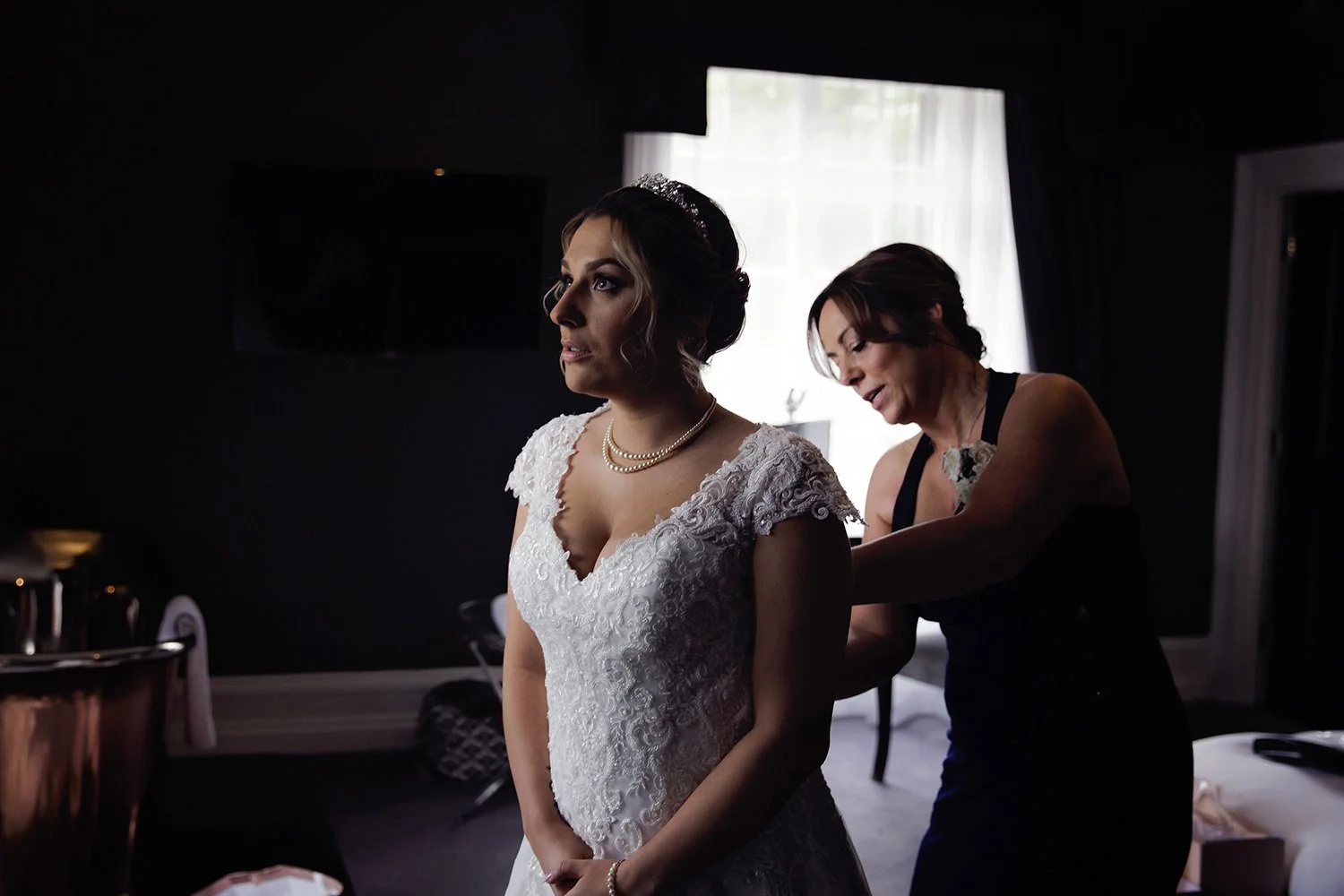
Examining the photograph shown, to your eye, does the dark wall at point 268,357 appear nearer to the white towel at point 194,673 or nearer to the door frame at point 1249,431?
the white towel at point 194,673

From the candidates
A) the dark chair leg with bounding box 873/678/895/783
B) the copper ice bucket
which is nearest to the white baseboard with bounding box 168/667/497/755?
the dark chair leg with bounding box 873/678/895/783

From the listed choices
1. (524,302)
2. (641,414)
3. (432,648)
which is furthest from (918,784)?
(641,414)

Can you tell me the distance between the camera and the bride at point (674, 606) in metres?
1.39

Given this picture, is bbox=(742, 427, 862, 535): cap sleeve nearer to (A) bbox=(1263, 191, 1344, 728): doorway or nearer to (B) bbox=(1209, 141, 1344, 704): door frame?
(A) bbox=(1263, 191, 1344, 728): doorway

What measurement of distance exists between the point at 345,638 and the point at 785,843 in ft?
11.9

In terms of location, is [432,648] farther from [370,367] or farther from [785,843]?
[785,843]

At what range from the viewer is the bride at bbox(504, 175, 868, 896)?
139cm

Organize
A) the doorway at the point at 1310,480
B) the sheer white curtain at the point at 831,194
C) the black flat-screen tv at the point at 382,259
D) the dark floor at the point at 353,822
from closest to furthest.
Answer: the dark floor at the point at 353,822 < the black flat-screen tv at the point at 382,259 < the sheer white curtain at the point at 831,194 < the doorway at the point at 1310,480

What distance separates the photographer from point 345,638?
4844 mm

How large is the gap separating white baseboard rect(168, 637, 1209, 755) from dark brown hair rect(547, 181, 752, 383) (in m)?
3.59

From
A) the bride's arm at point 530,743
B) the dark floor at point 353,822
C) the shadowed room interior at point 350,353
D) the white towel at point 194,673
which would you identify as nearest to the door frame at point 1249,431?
the shadowed room interior at point 350,353

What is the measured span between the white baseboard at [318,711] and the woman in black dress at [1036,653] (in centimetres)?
330

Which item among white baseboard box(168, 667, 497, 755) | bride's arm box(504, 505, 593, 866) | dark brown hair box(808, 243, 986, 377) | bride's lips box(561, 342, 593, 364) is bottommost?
white baseboard box(168, 667, 497, 755)

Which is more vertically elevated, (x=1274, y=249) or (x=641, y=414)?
(x=1274, y=249)
